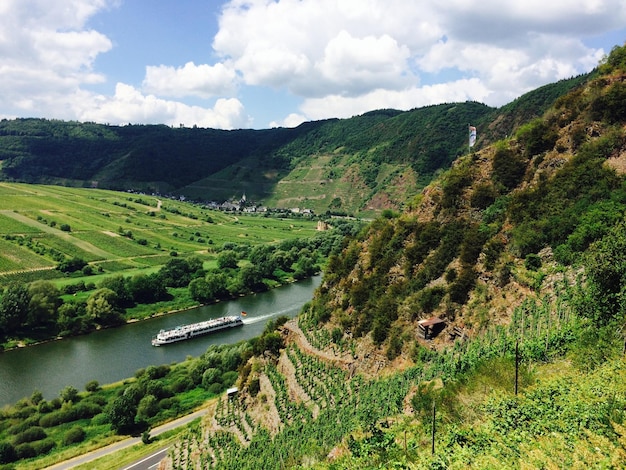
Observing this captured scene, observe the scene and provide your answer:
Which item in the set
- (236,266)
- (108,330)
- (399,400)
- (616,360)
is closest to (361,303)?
(399,400)

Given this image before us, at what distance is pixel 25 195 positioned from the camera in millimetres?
148000

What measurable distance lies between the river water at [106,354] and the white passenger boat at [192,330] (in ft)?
3.12

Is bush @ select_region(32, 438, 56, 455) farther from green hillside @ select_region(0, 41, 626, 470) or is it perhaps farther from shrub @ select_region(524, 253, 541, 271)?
shrub @ select_region(524, 253, 541, 271)

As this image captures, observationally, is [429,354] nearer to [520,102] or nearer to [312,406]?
[312,406]

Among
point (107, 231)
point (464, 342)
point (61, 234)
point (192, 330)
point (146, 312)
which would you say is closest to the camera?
point (464, 342)

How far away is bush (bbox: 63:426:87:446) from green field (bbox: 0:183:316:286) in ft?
180

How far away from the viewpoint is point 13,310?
227 ft

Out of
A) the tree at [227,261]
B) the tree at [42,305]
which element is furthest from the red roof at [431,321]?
the tree at [227,261]

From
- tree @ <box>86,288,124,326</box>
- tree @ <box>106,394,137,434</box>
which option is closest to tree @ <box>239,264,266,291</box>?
tree @ <box>86,288,124,326</box>

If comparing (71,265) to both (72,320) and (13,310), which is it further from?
(13,310)

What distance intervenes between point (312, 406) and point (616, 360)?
20548mm

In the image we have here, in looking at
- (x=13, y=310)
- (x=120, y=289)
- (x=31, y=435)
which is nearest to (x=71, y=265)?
(x=120, y=289)

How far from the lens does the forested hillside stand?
1556 centimetres

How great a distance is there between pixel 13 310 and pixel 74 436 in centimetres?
3834
